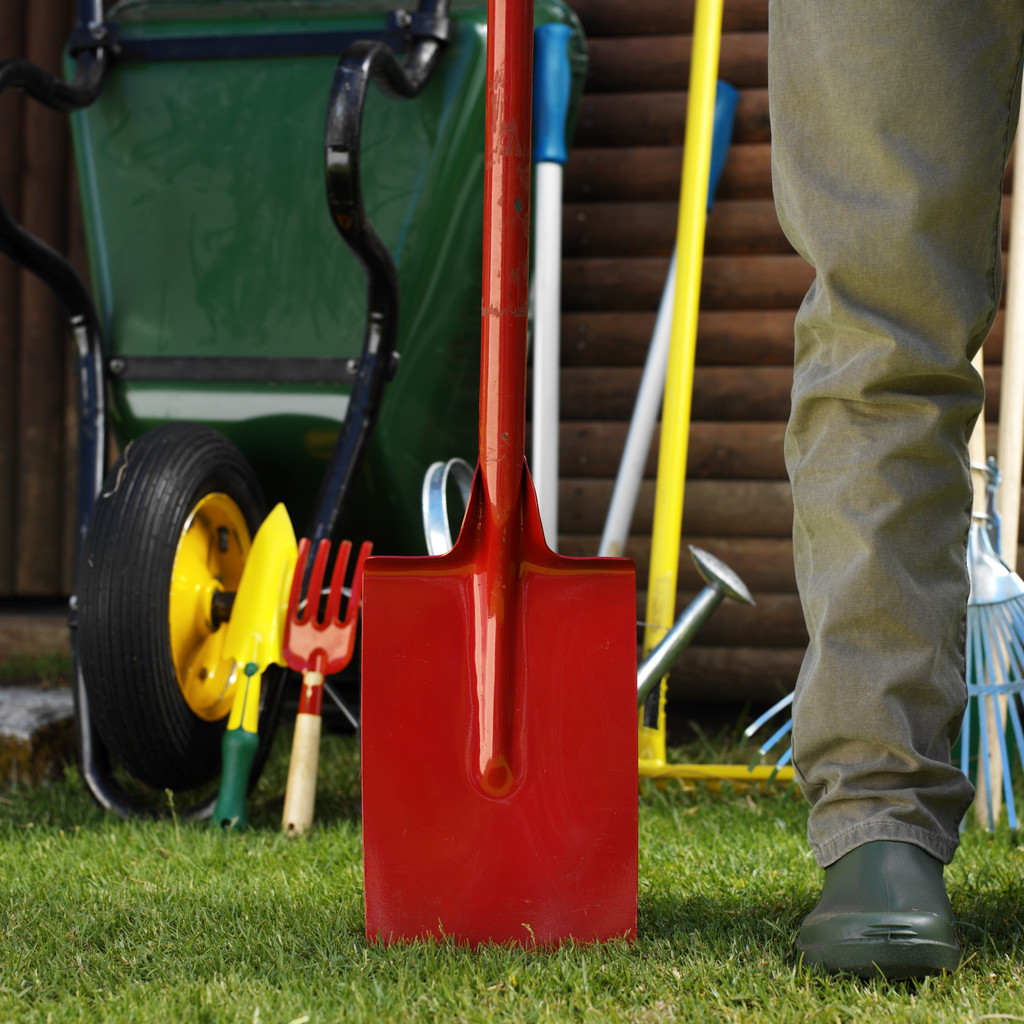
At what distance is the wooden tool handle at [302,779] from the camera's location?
1.38 m

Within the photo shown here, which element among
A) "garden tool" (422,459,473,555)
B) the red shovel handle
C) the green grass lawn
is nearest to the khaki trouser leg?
the green grass lawn

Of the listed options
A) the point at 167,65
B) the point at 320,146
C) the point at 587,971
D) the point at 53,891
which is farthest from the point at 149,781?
the point at 167,65

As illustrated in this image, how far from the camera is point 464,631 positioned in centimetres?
96

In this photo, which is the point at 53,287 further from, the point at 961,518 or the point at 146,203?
the point at 961,518

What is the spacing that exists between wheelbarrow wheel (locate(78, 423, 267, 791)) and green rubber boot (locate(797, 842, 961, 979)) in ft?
2.87

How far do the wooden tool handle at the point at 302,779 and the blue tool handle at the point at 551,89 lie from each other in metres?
1.02

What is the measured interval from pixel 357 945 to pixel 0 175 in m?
2.88

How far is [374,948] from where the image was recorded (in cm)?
89

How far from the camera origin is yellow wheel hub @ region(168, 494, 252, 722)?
4.86 feet

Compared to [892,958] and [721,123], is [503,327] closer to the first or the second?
[892,958]

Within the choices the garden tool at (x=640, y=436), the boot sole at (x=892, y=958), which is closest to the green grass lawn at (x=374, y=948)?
the boot sole at (x=892, y=958)

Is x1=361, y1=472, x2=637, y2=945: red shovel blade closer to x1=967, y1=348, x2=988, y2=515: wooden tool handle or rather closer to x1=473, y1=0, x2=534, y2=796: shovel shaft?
x1=473, y1=0, x2=534, y2=796: shovel shaft

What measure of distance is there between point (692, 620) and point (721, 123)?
1.02 m

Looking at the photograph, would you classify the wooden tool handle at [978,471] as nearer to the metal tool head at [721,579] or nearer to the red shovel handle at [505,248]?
the metal tool head at [721,579]
